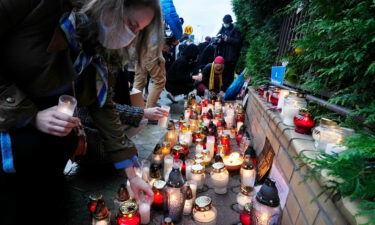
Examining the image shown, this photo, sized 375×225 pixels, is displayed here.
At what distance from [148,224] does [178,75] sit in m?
4.98

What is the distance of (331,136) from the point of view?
129 centimetres

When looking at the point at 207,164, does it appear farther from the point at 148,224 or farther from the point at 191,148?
the point at 148,224

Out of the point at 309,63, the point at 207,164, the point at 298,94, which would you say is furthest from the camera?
the point at 207,164

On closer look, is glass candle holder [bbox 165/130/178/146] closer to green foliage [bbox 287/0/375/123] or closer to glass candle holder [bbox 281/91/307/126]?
glass candle holder [bbox 281/91/307/126]

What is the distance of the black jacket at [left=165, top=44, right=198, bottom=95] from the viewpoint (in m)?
6.44

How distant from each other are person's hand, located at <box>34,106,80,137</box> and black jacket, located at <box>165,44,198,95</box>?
17.7 ft

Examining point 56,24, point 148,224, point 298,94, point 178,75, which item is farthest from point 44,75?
point 178,75

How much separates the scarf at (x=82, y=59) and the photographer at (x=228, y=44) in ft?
19.1

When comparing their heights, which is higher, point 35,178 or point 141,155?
point 35,178

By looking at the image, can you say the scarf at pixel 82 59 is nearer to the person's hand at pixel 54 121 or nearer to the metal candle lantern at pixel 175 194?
the person's hand at pixel 54 121

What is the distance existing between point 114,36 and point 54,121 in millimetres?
576

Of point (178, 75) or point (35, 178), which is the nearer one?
point (35, 178)

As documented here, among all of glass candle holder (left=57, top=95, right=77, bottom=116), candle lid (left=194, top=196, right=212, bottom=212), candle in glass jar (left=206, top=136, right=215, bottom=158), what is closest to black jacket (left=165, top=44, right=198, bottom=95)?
candle in glass jar (left=206, top=136, right=215, bottom=158)

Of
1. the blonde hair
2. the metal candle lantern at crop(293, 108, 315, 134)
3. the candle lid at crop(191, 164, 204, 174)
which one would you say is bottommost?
the candle lid at crop(191, 164, 204, 174)
